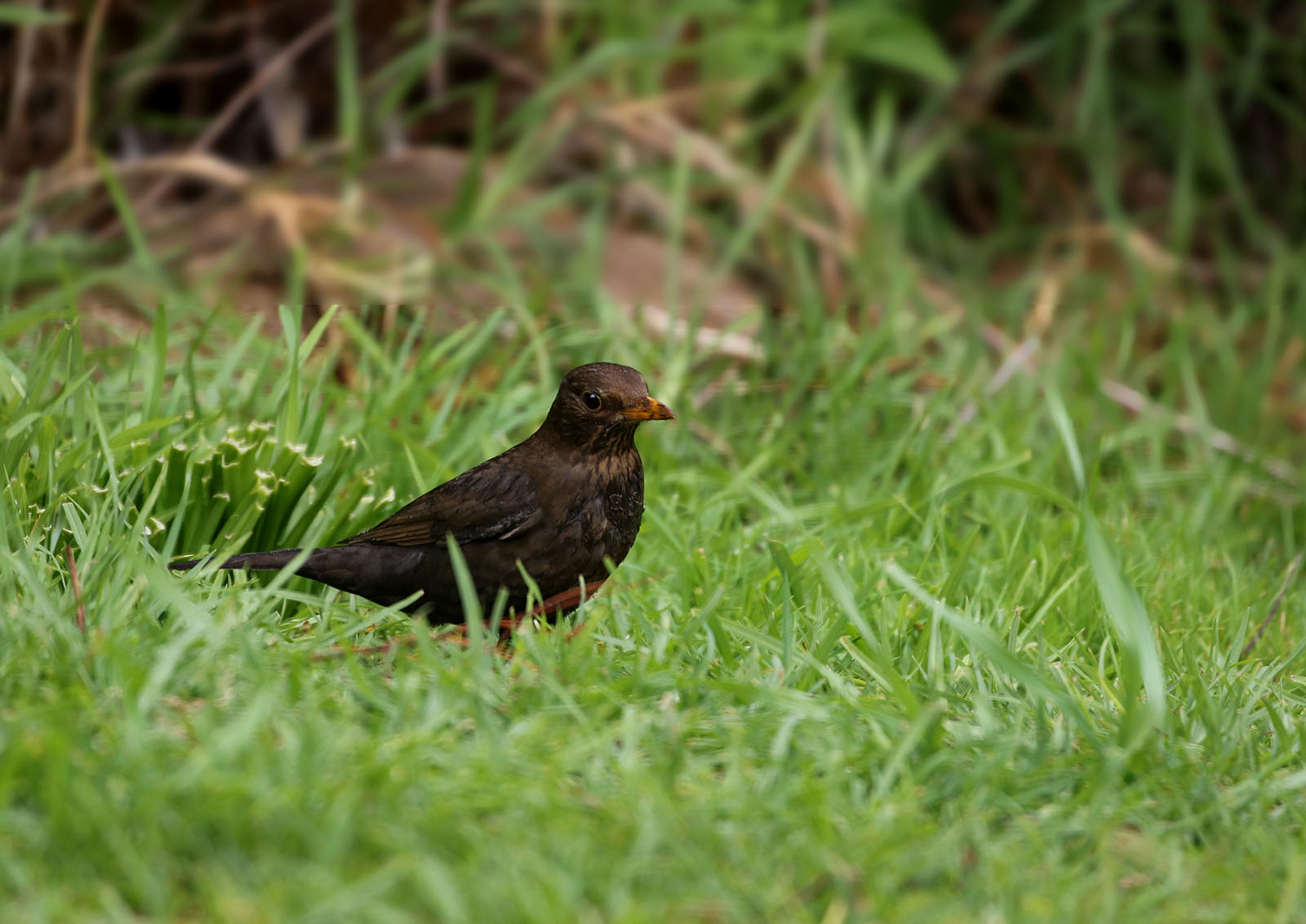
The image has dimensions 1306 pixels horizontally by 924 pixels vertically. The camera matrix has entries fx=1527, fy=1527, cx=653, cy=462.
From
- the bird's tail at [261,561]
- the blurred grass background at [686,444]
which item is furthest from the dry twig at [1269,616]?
the bird's tail at [261,561]

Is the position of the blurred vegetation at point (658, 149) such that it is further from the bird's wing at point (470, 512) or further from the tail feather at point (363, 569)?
the tail feather at point (363, 569)

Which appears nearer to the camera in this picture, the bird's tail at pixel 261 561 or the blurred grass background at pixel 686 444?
the blurred grass background at pixel 686 444

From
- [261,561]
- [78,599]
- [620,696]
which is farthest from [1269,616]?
[78,599]

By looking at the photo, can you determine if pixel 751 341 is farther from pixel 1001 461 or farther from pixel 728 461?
pixel 1001 461

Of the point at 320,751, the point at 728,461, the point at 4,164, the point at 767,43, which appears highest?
the point at 767,43

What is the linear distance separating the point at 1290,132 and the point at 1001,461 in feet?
Answer: 11.5

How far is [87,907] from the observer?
1805mm

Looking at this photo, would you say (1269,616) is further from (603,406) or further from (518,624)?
(518,624)

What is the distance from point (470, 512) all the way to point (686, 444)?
1.42m

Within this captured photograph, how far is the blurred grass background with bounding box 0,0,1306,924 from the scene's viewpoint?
1996 mm

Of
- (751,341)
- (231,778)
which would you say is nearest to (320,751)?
(231,778)

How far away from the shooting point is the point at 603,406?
9.45 ft

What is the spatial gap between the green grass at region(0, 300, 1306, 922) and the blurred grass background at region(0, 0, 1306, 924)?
0.01 metres

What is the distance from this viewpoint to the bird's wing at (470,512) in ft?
9.20
